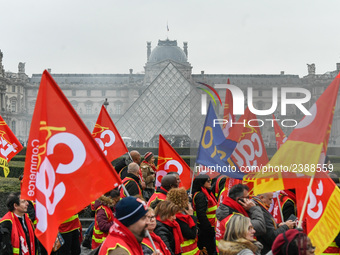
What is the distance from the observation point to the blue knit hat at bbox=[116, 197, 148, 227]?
281 cm

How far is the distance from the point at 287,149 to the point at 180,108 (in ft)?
145

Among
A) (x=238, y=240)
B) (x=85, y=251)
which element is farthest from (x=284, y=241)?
(x=85, y=251)

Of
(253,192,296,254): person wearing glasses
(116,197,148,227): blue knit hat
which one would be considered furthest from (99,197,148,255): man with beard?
(253,192,296,254): person wearing glasses

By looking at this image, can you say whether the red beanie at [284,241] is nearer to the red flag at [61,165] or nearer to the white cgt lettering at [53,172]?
the red flag at [61,165]

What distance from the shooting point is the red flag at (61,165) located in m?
3.29

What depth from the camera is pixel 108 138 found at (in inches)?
303

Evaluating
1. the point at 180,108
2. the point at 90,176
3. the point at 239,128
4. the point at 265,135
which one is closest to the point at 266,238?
the point at 90,176

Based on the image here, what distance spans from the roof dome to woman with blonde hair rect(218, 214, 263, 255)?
7688 centimetres

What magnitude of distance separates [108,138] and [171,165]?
1.26 m

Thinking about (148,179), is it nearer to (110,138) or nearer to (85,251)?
(110,138)

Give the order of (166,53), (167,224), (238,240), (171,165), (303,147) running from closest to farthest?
1. (238,240)
2. (303,147)
3. (167,224)
4. (171,165)
5. (166,53)

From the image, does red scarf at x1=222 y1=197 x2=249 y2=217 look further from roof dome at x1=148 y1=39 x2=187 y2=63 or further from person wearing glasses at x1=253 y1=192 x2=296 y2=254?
roof dome at x1=148 y1=39 x2=187 y2=63

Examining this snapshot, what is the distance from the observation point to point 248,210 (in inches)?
163

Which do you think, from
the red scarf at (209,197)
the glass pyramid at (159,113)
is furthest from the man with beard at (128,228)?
the glass pyramid at (159,113)
